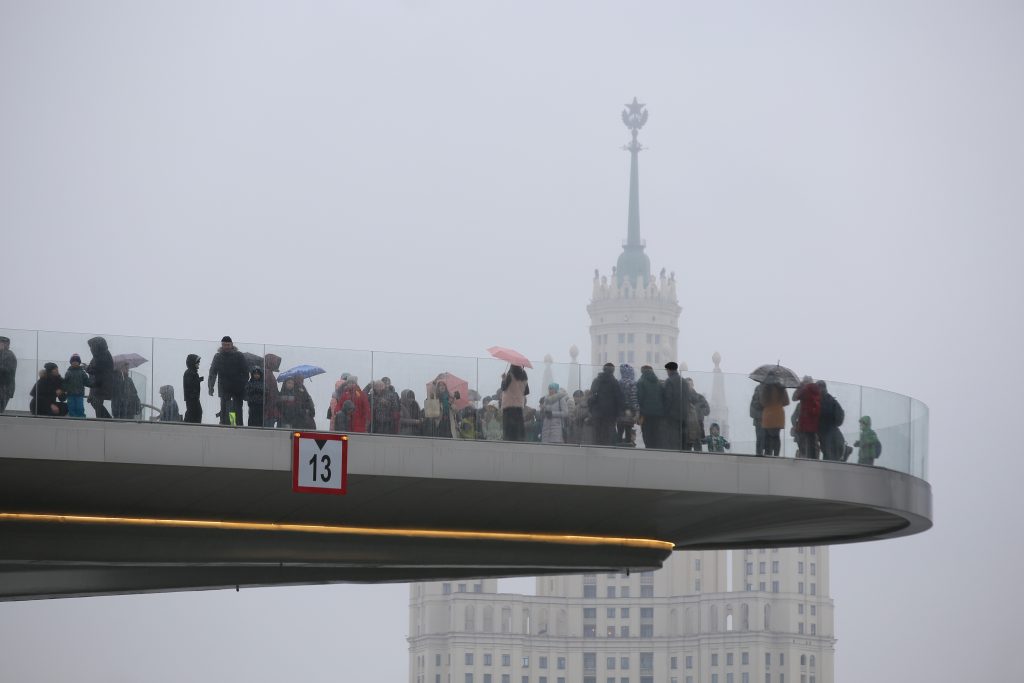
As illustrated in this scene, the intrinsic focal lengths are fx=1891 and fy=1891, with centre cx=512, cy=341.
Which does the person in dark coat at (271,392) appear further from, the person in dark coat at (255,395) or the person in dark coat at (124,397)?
the person in dark coat at (124,397)

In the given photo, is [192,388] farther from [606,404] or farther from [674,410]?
[674,410]

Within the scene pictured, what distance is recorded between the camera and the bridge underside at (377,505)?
2748 cm

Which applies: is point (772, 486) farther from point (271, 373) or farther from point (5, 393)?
point (5, 393)

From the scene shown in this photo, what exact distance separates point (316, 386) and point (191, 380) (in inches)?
76.3

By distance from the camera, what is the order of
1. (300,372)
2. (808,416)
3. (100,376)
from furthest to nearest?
(808,416) → (300,372) → (100,376)

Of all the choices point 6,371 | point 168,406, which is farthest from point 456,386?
point 6,371

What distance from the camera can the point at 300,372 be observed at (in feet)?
95.0

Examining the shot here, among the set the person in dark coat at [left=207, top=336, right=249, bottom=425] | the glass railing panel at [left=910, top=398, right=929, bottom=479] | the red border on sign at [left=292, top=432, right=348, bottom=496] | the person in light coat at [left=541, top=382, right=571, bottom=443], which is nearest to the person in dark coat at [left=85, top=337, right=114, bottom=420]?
the person in dark coat at [left=207, top=336, right=249, bottom=425]

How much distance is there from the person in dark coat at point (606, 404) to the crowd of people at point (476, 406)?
0.02 m

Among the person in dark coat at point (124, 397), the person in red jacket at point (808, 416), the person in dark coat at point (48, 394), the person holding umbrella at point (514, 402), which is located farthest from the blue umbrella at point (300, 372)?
the person in red jacket at point (808, 416)

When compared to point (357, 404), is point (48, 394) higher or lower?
lower

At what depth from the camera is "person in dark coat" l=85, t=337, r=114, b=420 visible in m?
27.4

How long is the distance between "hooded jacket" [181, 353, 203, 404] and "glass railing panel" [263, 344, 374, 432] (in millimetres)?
1045

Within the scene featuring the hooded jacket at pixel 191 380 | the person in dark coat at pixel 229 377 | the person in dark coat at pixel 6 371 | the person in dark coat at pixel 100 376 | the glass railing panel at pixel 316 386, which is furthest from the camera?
the glass railing panel at pixel 316 386
